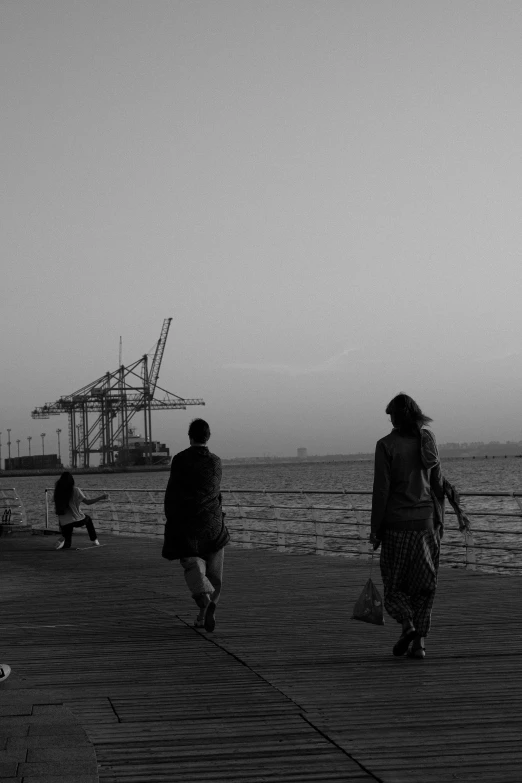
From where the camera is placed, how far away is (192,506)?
6184 millimetres

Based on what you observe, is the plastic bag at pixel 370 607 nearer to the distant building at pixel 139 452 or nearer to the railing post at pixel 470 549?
the railing post at pixel 470 549

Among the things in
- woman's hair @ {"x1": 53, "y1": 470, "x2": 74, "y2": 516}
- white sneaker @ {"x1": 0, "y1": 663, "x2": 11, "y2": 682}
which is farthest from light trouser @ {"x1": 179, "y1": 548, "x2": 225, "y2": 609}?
woman's hair @ {"x1": 53, "y1": 470, "x2": 74, "y2": 516}

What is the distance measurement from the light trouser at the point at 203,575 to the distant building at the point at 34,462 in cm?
17869

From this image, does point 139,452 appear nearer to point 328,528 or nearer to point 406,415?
point 328,528

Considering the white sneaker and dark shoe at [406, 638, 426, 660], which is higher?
the white sneaker

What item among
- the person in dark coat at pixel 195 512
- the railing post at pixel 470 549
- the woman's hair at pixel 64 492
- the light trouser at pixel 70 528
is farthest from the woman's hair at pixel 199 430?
the light trouser at pixel 70 528

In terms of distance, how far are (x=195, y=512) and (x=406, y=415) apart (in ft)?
5.48

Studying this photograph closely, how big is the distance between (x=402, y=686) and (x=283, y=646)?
49.0 inches

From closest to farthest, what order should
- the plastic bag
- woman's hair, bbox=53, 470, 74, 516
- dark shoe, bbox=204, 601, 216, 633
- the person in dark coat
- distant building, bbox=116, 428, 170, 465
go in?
the plastic bag, dark shoe, bbox=204, 601, 216, 633, the person in dark coat, woman's hair, bbox=53, 470, 74, 516, distant building, bbox=116, 428, 170, 465

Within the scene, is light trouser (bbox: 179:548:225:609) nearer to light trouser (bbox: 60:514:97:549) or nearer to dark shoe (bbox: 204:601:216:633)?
dark shoe (bbox: 204:601:216:633)

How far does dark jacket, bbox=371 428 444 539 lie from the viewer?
5.13 metres

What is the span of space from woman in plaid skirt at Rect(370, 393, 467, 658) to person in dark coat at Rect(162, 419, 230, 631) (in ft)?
4.50

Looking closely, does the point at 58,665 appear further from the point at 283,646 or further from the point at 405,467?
the point at 405,467

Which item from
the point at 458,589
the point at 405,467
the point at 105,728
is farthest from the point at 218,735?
the point at 458,589
